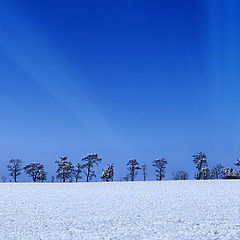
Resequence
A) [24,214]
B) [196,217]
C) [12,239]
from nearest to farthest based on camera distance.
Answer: [12,239]
[196,217]
[24,214]

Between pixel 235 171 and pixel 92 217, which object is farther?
pixel 235 171

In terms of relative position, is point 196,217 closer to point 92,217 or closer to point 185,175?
point 92,217

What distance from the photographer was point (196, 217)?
14250 millimetres

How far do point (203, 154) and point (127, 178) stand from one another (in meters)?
25.4

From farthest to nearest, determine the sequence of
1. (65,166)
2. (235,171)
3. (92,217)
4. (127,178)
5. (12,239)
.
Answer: (127,178)
(235,171)
(65,166)
(92,217)
(12,239)

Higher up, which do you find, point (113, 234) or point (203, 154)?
point (203, 154)

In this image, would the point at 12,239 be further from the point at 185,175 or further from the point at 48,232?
the point at 185,175

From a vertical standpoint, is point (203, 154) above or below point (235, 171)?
above

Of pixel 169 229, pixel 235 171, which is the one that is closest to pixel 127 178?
pixel 235 171

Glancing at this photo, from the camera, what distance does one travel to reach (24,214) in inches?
662

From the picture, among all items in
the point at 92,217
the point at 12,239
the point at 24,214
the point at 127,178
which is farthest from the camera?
the point at 127,178

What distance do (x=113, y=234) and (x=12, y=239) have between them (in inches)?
179

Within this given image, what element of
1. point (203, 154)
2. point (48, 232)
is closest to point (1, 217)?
point (48, 232)

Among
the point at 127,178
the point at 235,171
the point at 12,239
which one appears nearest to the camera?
the point at 12,239
